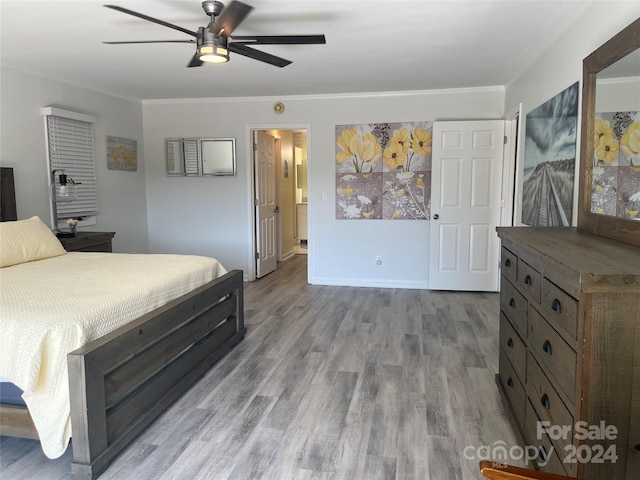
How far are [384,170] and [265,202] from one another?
178 cm

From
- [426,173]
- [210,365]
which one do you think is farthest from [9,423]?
[426,173]

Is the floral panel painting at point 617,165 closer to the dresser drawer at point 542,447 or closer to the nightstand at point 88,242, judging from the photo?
the dresser drawer at point 542,447

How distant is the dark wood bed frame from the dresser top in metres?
1.84

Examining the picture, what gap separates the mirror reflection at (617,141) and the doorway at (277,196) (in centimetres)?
369

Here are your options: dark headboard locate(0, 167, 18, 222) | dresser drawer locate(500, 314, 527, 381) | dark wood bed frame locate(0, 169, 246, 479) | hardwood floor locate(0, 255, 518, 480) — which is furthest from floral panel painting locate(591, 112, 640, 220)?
dark headboard locate(0, 167, 18, 222)

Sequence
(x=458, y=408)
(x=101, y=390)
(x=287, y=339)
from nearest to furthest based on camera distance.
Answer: (x=101, y=390), (x=458, y=408), (x=287, y=339)

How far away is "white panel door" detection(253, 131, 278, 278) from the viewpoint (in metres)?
5.89

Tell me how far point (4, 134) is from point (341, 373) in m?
3.60

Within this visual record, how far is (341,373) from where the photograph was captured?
3.00 meters

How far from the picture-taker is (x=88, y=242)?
4250mm

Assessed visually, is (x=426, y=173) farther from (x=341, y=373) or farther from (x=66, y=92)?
(x=66, y=92)

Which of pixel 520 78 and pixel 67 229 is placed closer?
pixel 520 78

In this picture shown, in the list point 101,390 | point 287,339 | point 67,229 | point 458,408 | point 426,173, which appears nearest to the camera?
point 101,390

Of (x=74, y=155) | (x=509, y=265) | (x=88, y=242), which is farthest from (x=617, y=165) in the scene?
(x=74, y=155)
